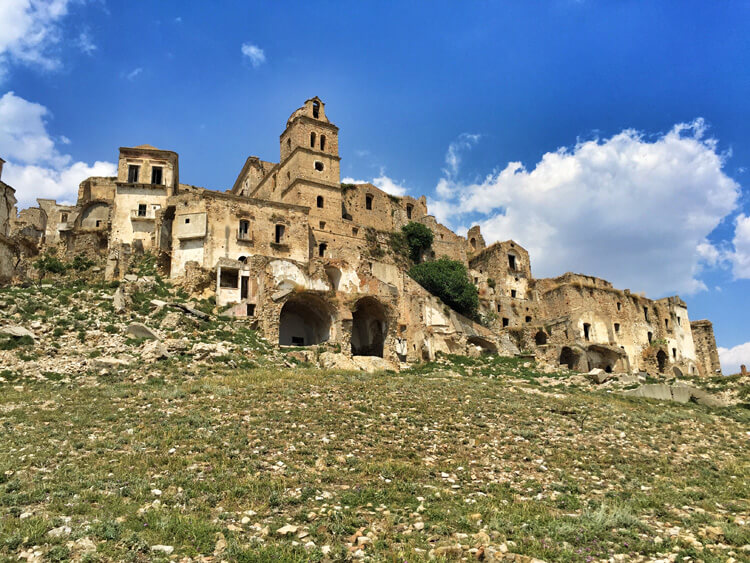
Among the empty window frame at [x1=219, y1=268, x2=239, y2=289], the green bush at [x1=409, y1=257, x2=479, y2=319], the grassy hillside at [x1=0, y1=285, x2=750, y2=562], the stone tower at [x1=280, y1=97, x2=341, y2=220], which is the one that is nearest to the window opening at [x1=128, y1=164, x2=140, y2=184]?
the stone tower at [x1=280, y1=97, x2=341, y2=220]

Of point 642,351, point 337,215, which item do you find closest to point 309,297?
point 337,215

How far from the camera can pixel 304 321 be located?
137 feet

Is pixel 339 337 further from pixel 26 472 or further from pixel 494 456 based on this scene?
pixel 26 472

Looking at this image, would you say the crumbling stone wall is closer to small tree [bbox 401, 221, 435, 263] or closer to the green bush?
the green bush

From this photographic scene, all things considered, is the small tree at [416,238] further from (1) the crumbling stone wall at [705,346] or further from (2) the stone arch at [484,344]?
(1) the crumbling stone wall at [705,346]

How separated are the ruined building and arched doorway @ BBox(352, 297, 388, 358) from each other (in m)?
0.11

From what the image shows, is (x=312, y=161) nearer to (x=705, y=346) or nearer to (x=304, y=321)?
(x=304, y=321)

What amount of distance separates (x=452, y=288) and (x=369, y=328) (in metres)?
15.1

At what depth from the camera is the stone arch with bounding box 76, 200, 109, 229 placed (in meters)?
55.2

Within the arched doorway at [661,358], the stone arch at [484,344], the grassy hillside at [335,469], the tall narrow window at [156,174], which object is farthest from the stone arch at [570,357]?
the tall narrow window at [156,174]

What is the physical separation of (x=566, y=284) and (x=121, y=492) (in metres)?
53.4

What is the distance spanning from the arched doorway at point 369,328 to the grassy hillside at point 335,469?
45.4 ft

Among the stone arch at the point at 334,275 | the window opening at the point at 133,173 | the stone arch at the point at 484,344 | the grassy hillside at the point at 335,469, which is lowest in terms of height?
the grassy hillside at the point at 335,469

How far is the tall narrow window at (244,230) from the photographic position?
44.8 m
